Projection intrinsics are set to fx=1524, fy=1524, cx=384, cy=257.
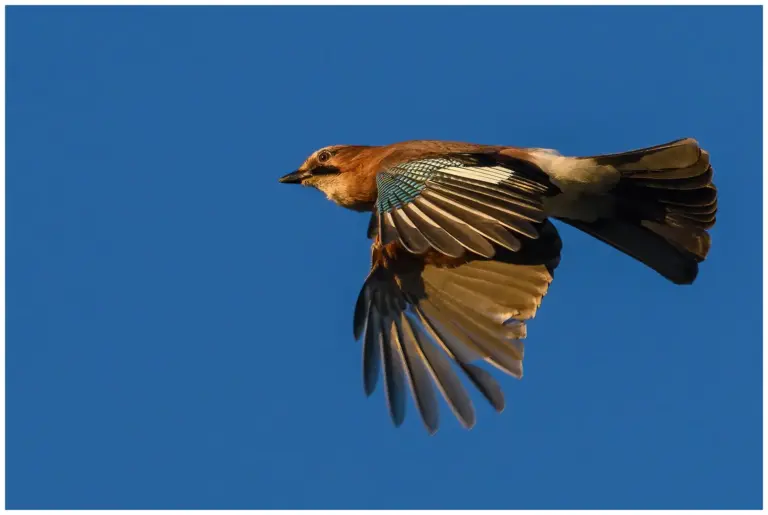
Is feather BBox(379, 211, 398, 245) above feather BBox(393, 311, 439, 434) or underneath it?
above

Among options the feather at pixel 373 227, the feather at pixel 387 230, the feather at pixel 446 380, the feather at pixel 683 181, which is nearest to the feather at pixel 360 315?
the feather at pixel 446 380

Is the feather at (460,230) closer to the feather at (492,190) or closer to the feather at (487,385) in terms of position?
the feather at (492,190)

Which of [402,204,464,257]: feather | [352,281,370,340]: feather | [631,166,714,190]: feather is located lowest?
[352,281,370,340]: feather

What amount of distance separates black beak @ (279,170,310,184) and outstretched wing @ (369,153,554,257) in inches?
67.1

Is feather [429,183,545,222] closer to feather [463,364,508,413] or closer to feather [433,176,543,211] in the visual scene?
feather [433,176,543,211]

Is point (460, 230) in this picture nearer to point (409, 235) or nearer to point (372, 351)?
point (409, 235)

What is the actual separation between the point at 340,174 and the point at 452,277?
1204 mm

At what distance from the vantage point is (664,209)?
9734 millimetres

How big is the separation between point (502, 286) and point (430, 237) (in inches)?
58.6

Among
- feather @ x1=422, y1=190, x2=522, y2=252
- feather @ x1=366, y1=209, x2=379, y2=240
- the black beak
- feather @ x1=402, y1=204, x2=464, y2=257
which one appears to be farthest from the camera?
the black beak

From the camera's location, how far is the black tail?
9.44 meters

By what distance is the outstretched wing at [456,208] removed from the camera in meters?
8.19

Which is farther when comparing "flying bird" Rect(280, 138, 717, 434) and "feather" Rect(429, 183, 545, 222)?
"flying bird" Rect(280, 138, 717, 434)

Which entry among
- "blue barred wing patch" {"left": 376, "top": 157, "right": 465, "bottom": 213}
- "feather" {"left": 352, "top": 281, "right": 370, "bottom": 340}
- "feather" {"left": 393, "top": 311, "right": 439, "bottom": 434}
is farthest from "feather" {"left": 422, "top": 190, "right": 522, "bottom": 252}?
Result: "feather" {"left": 352, "top": 281, "right": 370, "bottom": 340}
